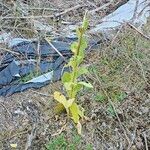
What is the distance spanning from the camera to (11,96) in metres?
2.88

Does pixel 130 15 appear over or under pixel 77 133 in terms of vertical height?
over

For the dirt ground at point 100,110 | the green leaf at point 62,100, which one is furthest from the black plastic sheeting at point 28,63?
the green leaf at point 62,100

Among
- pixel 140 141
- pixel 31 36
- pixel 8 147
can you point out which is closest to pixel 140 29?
pixel 31 36

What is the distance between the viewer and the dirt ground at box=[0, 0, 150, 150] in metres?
2.65

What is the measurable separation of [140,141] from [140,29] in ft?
3.81

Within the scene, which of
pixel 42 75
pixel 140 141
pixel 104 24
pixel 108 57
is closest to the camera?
pixel 140 141

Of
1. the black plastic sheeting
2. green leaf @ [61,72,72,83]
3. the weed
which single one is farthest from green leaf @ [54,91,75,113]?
the black plastic sheeting

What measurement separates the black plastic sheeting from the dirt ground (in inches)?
2.7

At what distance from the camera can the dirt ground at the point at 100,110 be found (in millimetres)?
2652

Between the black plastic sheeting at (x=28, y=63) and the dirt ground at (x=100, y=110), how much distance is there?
7 cm

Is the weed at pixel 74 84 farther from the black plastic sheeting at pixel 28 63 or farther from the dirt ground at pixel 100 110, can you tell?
the black plastic sheeting at pixel 28 63

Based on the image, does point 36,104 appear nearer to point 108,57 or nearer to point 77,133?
point 77,133

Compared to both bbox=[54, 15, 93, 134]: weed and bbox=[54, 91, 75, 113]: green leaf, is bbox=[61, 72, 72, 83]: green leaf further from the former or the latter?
bbox=[54, 91, 75, 113]: green leaf

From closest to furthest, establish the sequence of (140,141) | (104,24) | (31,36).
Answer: (140,141)
(31,36)
(104,24)
